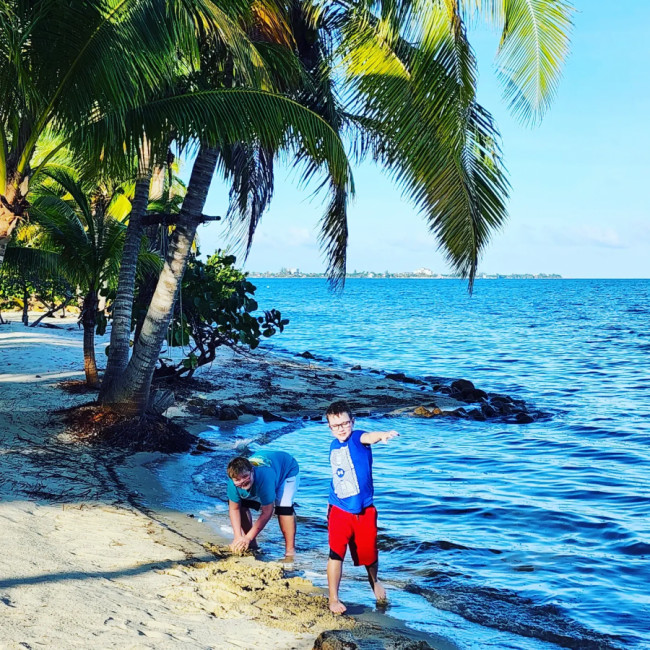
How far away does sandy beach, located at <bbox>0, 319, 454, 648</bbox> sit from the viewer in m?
4.53

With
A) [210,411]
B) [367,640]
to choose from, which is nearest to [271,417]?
[210,411]

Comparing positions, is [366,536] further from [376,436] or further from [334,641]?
[334,641]

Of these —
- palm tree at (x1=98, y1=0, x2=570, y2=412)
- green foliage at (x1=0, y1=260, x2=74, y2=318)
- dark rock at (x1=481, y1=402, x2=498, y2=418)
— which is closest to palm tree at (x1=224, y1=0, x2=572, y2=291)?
palm tree at (x1=98, y1=0, x2=570, y2=412)

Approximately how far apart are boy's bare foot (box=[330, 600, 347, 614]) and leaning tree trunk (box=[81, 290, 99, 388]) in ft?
28.4

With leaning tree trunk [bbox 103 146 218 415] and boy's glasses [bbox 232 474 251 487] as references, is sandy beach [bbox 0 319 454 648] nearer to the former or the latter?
boy's glasses [bbox 232 474 251 487]

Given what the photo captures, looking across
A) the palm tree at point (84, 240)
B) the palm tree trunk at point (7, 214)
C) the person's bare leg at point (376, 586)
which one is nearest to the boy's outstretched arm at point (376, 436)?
the person's bare leg at point (376, 586)

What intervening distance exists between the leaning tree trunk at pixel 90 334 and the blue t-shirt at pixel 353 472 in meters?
8.51

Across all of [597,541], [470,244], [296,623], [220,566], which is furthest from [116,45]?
[597,541]

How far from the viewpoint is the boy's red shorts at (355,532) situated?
5.46 m

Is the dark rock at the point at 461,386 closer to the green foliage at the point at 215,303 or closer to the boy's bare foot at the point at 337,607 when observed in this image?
the green foliage at the point at 215,303

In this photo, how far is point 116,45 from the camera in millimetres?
7535

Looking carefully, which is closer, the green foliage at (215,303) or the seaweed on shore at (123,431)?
the seaweed on shore at (123,431)

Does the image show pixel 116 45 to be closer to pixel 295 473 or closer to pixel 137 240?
pixel 137 240

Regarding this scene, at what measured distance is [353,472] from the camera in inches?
213
